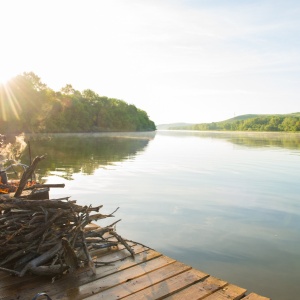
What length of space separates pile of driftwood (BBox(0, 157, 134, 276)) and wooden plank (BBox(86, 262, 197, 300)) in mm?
829

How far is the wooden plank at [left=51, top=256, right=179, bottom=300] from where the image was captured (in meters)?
5.38

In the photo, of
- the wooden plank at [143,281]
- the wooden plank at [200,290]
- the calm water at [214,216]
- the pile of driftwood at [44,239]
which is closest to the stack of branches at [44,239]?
the pile of driftwood at [44,239]

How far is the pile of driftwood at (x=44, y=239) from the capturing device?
602 cm

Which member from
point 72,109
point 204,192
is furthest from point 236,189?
point 72,109

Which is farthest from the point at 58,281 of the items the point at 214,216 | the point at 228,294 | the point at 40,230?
the point at 214,216

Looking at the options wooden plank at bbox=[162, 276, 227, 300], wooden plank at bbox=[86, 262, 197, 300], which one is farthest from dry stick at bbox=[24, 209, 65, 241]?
wooden plank at bbox=[162, 276, 227, 300]

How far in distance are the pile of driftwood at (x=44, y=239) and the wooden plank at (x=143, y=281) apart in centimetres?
83

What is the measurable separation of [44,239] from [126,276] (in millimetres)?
2089

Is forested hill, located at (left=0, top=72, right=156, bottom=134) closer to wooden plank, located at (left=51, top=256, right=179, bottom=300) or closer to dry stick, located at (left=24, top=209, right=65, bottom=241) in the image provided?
dry stick, located at (left=24, top=209, right=65, bottom=241)

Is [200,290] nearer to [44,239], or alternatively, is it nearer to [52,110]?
[44,239]

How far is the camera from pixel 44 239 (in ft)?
21.9

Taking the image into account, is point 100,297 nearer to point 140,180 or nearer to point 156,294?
point 156,294

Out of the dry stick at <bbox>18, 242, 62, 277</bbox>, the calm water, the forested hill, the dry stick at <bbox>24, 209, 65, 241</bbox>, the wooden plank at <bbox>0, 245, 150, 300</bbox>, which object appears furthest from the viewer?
the forested hill

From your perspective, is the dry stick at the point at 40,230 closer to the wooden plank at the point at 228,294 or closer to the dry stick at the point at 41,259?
the dry stick at the point at 41,259
